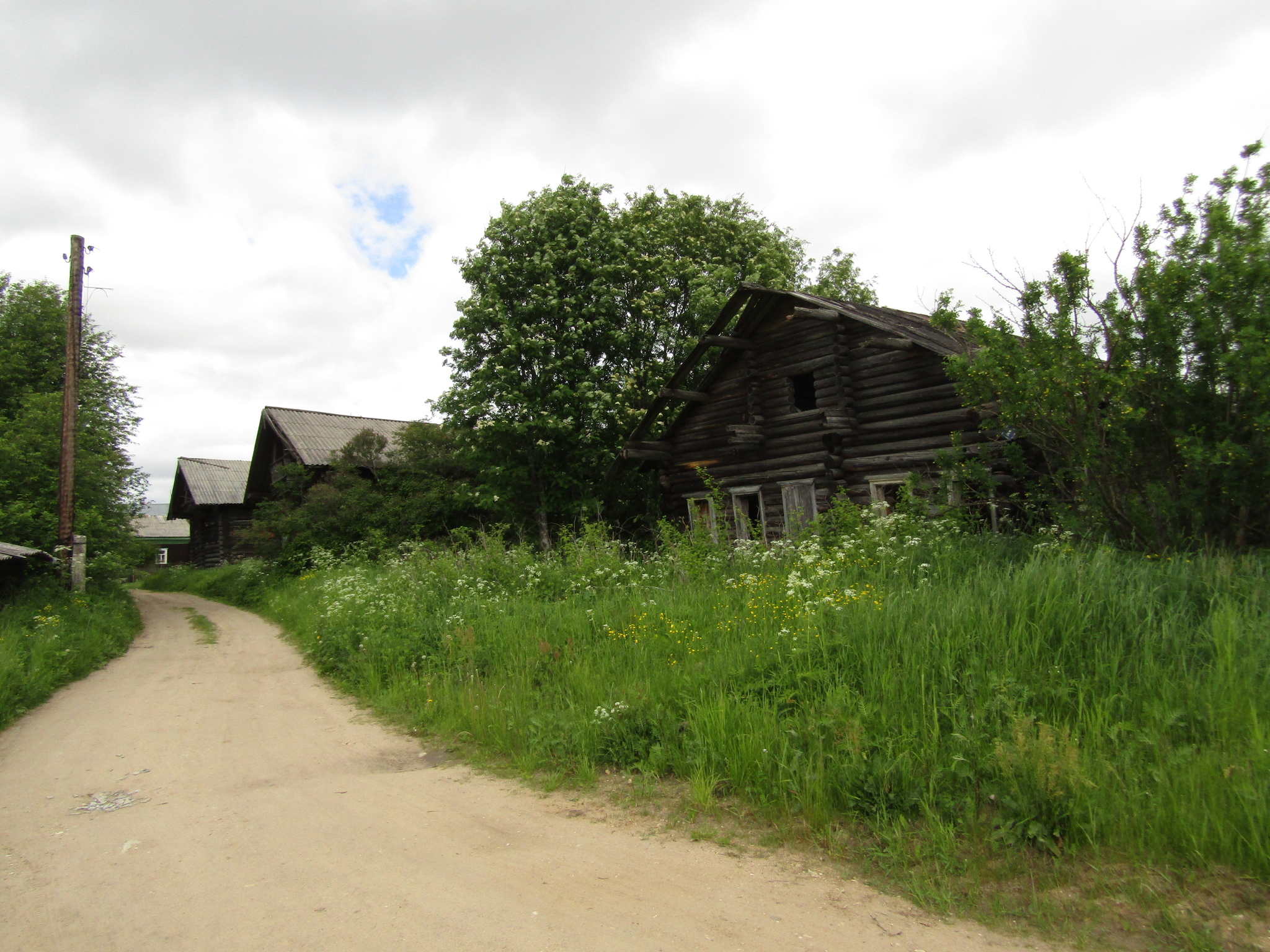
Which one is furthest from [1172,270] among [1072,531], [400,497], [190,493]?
[190,493]

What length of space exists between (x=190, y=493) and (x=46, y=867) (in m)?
35.4

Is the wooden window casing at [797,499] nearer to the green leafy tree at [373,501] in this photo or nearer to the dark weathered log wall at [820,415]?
the dark weathered log wall at [820,415]

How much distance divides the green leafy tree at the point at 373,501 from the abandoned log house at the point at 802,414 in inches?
290

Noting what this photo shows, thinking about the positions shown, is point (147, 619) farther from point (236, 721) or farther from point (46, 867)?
point (46, 867)

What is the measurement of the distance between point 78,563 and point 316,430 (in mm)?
14113

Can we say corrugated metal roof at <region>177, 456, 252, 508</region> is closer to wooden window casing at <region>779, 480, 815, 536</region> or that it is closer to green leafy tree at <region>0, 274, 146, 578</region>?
green leafy tree at <region>0, 274, 146, 578</region>

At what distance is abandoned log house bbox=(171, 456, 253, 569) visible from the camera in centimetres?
3406

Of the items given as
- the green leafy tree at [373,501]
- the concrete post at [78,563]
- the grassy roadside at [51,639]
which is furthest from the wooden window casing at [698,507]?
the concrete post at [78,563]

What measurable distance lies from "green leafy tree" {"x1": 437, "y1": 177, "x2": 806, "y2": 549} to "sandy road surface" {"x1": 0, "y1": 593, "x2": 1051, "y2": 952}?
13827 mm

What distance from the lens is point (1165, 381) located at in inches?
245

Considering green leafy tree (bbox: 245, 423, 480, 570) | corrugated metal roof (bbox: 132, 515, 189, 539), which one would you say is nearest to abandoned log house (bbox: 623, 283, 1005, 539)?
green leafy tree (bbox: 245, 423, 480, 570)

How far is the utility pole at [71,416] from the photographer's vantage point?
51.3 feet

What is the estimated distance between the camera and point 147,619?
59.9ft

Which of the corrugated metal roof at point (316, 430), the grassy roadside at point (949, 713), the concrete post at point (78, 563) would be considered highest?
the corrugated metal roof at point (316, 430)
